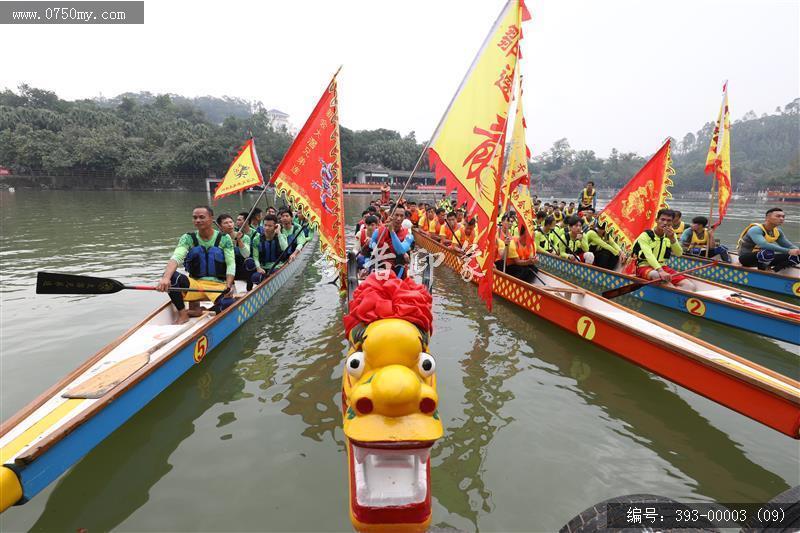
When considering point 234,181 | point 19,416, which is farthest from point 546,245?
point 19,416

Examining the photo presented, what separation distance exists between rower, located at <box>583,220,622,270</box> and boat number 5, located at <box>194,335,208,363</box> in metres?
10.3

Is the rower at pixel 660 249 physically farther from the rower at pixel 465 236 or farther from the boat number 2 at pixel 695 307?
the rower at pixel 465 236

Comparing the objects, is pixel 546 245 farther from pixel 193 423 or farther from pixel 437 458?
pixel 193 423

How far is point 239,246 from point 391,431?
663 cm

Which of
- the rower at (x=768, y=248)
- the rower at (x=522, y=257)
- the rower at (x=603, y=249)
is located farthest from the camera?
the rower at (x=603, y=249)

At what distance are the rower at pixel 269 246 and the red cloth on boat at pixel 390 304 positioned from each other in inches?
242

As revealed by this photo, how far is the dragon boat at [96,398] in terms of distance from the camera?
292cm

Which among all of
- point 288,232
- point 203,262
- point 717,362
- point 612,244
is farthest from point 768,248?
point 203,262

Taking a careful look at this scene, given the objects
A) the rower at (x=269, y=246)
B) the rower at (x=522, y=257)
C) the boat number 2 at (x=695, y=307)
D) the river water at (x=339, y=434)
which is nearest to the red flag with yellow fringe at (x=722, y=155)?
the boat number 2 at (x=695, y=307)

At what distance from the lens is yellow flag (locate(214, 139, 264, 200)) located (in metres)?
11.8

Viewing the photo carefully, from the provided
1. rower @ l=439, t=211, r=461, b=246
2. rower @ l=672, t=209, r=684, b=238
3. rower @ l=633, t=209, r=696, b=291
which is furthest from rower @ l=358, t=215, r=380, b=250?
rower @ l=672, t=209, r=684, b=238

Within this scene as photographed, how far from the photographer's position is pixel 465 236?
12.9m

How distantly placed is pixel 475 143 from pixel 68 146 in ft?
200

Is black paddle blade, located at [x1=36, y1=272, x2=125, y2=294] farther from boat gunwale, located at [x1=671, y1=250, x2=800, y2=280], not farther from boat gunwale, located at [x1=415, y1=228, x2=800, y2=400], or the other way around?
boat gunwale, located at [x1=671, y1=250, x2=800, y2=280]
